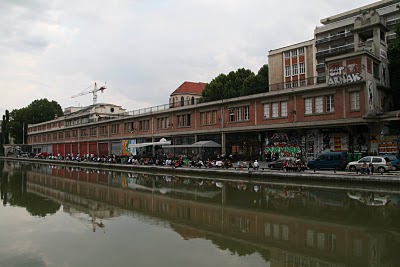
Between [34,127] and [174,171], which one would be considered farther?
[34,127]

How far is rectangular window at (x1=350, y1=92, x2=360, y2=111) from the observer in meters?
29.5

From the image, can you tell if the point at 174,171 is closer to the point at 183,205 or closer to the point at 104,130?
the point at 183,205

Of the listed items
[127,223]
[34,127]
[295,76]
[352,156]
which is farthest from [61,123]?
[127,223]

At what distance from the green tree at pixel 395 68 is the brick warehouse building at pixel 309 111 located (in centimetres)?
97

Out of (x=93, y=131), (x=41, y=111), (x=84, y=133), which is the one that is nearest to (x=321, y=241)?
(x=93, y=131)

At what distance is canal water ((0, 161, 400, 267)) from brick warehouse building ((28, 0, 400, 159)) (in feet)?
32.0

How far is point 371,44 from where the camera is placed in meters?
32.5

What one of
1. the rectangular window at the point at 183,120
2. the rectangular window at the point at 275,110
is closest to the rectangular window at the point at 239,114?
the rectangular window at the point at 275,110

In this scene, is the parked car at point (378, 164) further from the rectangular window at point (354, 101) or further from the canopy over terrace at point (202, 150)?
the canopy over terrace at point (202, 150)

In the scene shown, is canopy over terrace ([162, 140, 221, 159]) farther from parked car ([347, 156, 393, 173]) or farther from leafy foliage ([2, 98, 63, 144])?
leafy foliage ([2, 98, 63, 144])

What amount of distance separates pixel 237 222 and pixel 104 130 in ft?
185

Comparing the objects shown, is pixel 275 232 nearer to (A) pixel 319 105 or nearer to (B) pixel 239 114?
(A) pixel 319 105

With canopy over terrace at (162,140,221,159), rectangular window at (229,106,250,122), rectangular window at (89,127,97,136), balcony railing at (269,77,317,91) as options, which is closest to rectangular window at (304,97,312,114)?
balcony railing at (269,77,317,91)

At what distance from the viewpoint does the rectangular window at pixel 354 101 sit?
1161 inches
